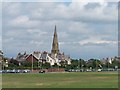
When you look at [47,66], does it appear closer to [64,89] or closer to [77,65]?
[77,65]

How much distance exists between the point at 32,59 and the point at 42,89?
498ft

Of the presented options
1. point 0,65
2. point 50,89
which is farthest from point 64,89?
point 0,65

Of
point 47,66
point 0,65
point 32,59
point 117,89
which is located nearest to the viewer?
point 117,89

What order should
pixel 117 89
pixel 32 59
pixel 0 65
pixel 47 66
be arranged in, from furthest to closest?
pixel 32 59
pixel 47 66
pixel 0 65
pixel 117 89

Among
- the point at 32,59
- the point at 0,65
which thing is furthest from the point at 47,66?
the point at 0,65

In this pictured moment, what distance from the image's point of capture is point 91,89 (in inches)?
1521

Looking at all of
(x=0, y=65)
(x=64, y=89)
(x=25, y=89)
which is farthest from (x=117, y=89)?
(x=0, y=65)

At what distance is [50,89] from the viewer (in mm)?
38625

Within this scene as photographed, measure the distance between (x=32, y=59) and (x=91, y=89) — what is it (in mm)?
152643

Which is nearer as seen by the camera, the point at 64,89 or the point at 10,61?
the point at 64,89

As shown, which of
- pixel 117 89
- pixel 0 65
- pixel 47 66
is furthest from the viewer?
pixel 47 66

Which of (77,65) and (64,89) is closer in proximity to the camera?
(64,89)

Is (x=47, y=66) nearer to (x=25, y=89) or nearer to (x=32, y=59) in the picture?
(x=32, y=59)

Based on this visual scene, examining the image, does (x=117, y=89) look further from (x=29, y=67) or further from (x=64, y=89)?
(x=29, y=67)
